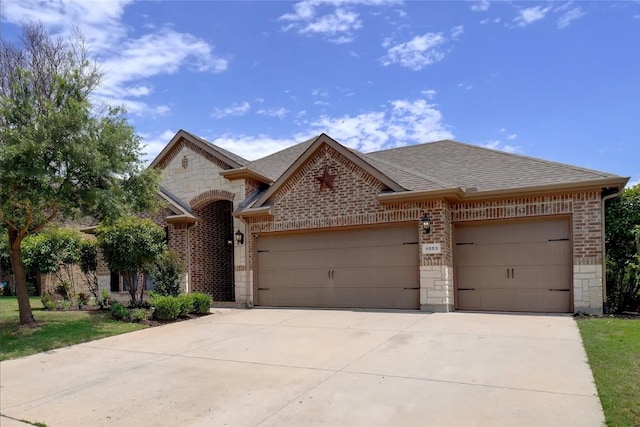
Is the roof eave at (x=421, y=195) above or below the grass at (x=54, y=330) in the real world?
above

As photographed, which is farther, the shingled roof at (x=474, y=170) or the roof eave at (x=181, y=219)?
the roof eave at (x=181, y=219)

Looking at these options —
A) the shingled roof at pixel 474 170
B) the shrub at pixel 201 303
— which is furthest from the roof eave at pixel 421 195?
the shrub at pixel 201 303

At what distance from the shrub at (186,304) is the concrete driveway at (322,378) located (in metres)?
2.05

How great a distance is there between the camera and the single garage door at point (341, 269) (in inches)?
455

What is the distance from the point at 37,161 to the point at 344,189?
23.1 feet

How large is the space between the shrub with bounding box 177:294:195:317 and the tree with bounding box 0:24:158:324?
2511mm

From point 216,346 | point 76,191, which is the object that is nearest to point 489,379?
point 216,346

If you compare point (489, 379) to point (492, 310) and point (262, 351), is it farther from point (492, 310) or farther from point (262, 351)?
point (492, 310)

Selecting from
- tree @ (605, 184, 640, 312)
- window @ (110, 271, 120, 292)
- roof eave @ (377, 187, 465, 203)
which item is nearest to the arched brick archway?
window @ (110, 271, 120, 292)

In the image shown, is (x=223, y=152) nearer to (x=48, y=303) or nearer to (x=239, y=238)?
(x=239, y=238)

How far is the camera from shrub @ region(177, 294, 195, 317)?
37.7 ft

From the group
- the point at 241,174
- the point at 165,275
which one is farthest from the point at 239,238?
the point at 165,275

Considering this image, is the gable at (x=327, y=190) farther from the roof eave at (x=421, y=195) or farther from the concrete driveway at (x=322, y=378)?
the concrete driveway at (x=322, y=378)

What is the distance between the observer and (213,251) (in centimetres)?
1622
